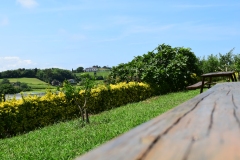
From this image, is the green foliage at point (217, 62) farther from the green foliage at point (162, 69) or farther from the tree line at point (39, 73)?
the tree line at point (39, 73)

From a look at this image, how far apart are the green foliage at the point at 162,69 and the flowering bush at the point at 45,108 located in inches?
204

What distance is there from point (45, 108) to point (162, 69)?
1219 cm

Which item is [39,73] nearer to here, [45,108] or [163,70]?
[163,70]

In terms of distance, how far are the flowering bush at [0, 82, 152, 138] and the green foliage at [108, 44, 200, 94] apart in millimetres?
5193

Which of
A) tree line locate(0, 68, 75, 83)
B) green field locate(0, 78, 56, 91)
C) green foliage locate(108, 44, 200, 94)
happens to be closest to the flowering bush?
green foliage locate(108, 44, 200, 94)

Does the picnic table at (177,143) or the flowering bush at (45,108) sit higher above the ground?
the picnic table at (177,143)

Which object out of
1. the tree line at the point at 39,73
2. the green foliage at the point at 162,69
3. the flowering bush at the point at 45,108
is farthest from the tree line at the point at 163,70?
the tree line at the point at 39,73

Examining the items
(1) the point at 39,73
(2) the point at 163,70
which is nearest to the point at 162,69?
(2) the point at 163,70

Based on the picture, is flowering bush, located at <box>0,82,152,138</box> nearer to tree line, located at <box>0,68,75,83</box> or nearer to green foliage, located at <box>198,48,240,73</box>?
green foliage, located at <box>198,48,240,73</box>

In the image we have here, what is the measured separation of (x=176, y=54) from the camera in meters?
25.2

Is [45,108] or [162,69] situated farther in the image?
[162,69]

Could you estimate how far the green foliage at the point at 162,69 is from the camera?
2261 cm

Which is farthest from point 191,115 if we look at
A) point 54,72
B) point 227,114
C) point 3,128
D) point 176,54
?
point 54,72

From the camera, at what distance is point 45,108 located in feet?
41.5
